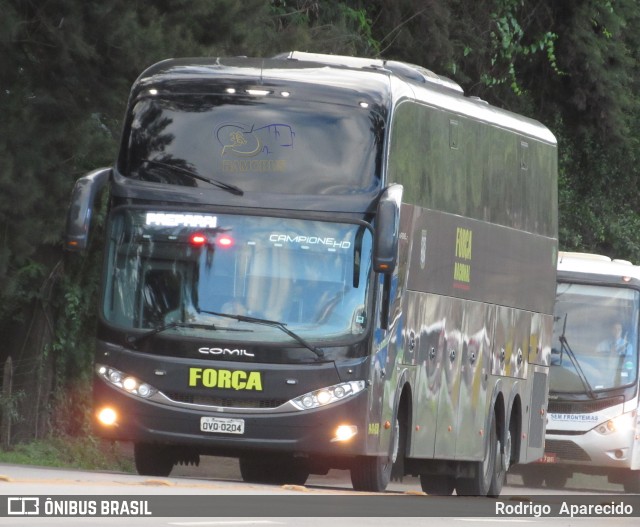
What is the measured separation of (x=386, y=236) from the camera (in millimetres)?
18031

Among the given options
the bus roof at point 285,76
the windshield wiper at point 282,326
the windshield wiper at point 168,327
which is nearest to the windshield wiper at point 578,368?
the bus roof at point 285,76

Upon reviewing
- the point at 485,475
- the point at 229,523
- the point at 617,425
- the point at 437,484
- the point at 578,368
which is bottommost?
the point at 229,523

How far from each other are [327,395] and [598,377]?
1251 centimetres

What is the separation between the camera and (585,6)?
33.2 metres

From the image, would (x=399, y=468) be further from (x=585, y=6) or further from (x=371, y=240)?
(x=585, y=6)

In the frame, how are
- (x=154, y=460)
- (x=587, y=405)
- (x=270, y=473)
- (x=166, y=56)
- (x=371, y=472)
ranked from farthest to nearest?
(x=587, y=405) < (x=166, y=56) < (x=270, y=473) < (x=154, y=460) < (x=371, y=472)

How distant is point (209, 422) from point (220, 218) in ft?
5.97

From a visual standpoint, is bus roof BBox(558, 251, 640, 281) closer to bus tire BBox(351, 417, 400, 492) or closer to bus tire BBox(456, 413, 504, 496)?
bus tire BBox(456, 413, 504, 496)

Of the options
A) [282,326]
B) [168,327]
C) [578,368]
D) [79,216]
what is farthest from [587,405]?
[79,216]

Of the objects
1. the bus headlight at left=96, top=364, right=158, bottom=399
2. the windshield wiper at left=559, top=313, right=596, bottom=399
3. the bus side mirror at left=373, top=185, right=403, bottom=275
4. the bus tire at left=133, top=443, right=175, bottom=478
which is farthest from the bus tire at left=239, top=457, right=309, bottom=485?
the windshield wiper at left=559, top=313, right=596, bottom=399

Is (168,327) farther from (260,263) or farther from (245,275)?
(260,263)

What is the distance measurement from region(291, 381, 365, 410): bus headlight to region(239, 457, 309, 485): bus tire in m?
3.43

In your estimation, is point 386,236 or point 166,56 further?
point 166,56

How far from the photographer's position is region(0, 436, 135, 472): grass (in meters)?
23.8
